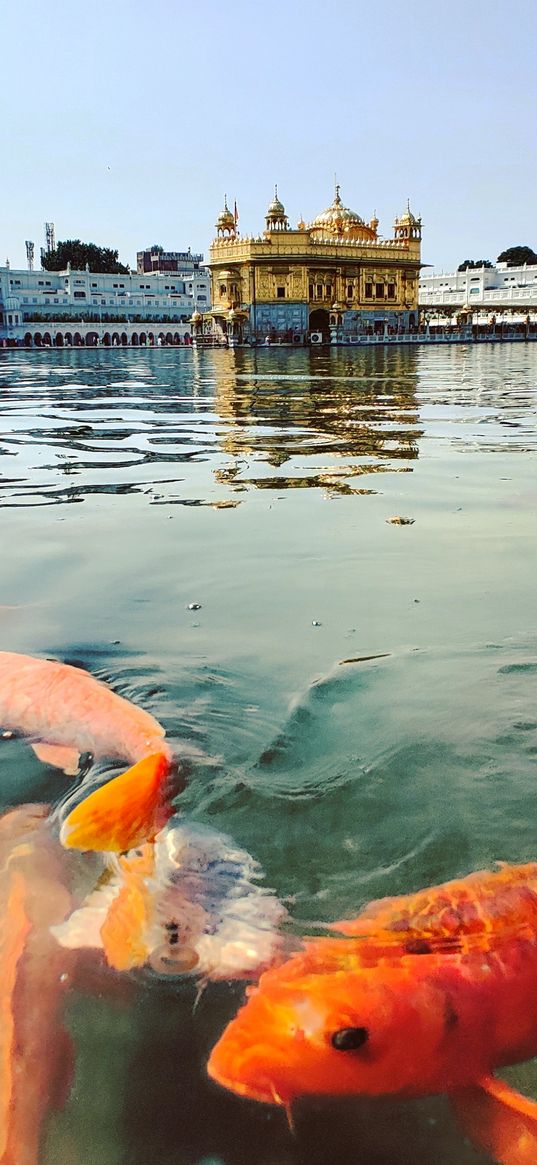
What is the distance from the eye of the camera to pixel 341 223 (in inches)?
2724

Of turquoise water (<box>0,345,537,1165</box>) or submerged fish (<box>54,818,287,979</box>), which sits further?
submerged fish (<box>54,818,287,979</box>)

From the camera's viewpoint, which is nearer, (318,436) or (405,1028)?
(405,1028)

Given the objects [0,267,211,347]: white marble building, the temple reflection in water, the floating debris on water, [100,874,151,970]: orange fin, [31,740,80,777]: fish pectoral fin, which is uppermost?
[0,267,211,347]: white marble building

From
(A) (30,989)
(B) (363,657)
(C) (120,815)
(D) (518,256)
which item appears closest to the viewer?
(A) (30,989)

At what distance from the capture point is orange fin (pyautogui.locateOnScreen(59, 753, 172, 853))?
1.99m

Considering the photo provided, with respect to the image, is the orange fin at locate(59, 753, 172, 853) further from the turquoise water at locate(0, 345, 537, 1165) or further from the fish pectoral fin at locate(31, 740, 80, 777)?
the fish pectoral fin at locate(31, 740, 80, 777)

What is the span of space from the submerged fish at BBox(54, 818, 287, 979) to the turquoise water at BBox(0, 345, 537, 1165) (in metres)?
0.05

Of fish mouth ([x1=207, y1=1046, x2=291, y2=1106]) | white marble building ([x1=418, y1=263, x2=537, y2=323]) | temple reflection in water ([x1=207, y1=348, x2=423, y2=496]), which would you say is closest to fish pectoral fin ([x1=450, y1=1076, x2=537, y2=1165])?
fish mouth ([x1=207, y1=1046, x2=291, y2=1106])

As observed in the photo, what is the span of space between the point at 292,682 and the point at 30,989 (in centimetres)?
153

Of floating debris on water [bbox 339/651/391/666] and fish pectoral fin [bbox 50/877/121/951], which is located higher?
floating debris on water [bbox 339/651/391/666]

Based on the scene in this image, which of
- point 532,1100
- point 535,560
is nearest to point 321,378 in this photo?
point 535,560

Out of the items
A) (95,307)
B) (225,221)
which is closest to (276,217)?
(225,221)

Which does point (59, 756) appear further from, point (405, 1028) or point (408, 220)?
point (408, 220)

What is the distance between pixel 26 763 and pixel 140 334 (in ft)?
272
